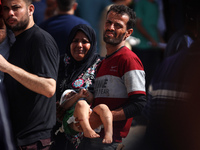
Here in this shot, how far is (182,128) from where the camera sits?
5.63 ft

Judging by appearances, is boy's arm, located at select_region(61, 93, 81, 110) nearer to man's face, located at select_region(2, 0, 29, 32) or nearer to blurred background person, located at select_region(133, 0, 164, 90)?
man's face, located at select_region(2, 0, 29, 32)

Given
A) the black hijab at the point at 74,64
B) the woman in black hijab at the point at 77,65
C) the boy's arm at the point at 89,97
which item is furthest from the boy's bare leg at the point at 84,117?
the black hijab at the point at 74,64

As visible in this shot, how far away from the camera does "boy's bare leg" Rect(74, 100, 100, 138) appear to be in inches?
93.6

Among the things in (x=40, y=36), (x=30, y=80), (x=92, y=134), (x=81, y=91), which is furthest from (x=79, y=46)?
(x=92, y=134)

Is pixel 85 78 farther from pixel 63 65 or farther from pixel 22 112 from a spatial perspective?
pixel 22 112

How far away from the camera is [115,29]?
8.64 ft

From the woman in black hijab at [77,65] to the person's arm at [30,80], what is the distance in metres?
0.59

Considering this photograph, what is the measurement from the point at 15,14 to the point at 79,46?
32.2 inches

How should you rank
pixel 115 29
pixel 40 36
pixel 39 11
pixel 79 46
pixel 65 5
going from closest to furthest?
pixel 40 36 < pixel 115 29 < pixel 79 46 < pixel 65 5 < pixel 39 11

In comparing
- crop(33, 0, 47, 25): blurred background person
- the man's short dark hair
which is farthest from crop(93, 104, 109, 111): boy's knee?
crop(33, 0, 47, 25): blurred background person

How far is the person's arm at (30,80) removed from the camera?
7.59 ft

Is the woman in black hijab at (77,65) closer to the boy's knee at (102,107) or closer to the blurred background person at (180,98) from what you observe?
the boy's knee at (102,107)

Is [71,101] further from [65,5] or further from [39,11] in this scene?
[39,11]

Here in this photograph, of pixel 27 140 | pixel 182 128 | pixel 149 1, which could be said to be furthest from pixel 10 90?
pixel 149 1
